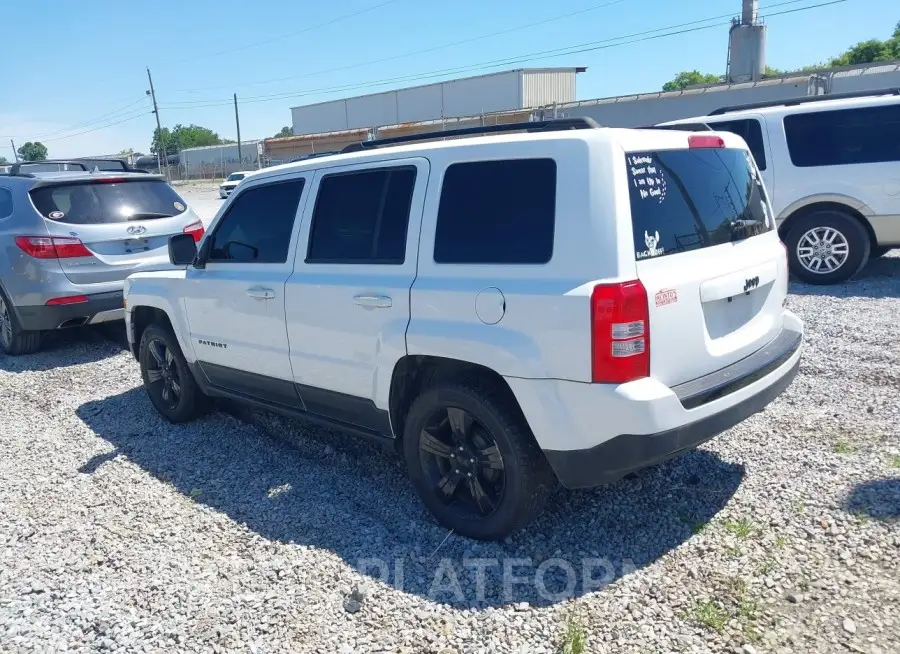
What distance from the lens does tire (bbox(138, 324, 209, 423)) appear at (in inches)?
211

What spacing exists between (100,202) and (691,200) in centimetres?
636

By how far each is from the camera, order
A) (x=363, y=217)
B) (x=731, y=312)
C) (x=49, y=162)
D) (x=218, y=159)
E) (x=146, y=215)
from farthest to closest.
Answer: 1. (x=218, y=159)
2. (x=49, y=162)
3. (x=146, y=215)
4. (x=363, y=217)
5. (x=731, y=312)

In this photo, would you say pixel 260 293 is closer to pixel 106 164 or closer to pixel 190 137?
pixel 106 164

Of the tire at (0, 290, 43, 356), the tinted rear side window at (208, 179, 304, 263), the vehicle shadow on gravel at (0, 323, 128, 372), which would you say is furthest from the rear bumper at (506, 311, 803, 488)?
the tire at (0, 290, 43, 356)

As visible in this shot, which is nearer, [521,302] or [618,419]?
[618,419]

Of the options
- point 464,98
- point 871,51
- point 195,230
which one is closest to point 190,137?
point 464,98

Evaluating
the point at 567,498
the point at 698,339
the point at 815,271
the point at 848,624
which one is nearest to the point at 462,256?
the point at 698,339

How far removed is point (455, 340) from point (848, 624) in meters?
1.98

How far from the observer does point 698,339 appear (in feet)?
10.3

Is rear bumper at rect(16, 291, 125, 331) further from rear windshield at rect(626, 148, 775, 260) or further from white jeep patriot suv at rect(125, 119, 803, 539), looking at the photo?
rear windshield at rect(626, 148, 775, 260)

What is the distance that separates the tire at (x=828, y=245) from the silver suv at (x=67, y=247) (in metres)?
7.41

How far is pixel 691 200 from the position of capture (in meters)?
3.33

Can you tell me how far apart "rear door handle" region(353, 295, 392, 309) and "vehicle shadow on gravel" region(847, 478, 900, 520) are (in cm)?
257

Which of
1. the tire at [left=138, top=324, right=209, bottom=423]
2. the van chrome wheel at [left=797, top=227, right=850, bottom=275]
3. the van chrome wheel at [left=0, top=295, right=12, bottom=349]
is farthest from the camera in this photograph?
the van chrome wheel at [left=797, top=227, right=850, bottom=275]
